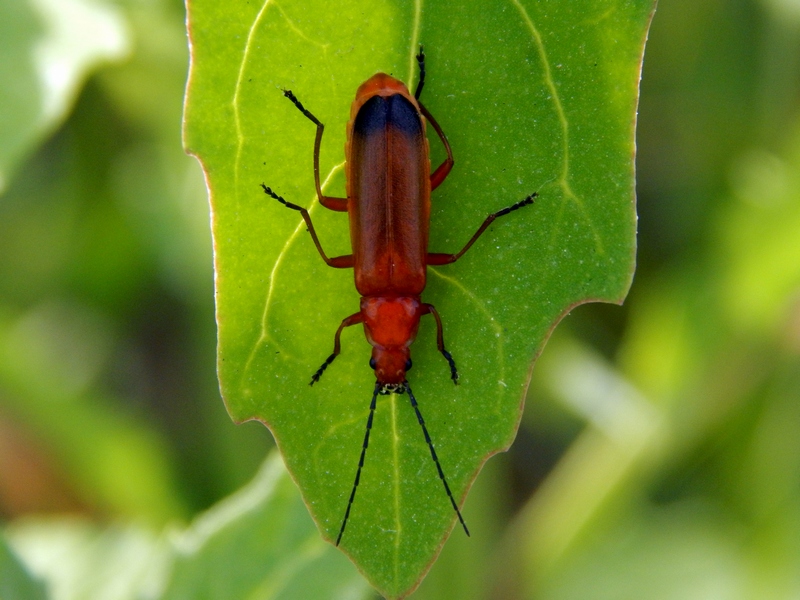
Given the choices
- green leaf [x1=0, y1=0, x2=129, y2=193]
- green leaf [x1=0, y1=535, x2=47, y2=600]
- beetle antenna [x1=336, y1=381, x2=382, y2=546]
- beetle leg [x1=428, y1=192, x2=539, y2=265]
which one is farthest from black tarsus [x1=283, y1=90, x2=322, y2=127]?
green leaf [x1=0, y1=535, x2=47, y2=600]

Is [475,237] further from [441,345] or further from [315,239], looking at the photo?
[315,239]

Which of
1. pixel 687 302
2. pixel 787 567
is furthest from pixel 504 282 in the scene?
A: pixel 787 567

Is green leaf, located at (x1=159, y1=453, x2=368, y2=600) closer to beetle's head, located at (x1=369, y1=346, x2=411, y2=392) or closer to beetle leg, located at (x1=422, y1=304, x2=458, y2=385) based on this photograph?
beetle's head, located at (x1=369, y1=346, x2=411, y2=392)

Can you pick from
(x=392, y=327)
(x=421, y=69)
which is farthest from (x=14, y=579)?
(x=421, y=69)

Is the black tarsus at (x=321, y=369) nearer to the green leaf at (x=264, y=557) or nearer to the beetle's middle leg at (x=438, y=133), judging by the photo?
the beetle's middle leg at (x=438, y=133)

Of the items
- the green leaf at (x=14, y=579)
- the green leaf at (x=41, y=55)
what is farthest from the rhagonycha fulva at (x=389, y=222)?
the green leaf at (x=14, y=579)

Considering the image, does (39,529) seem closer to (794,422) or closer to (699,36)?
(794,422)

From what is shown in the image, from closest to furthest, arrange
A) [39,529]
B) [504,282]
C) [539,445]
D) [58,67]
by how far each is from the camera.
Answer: [504,282]
[58,67]
[39,529]
[539,445]
